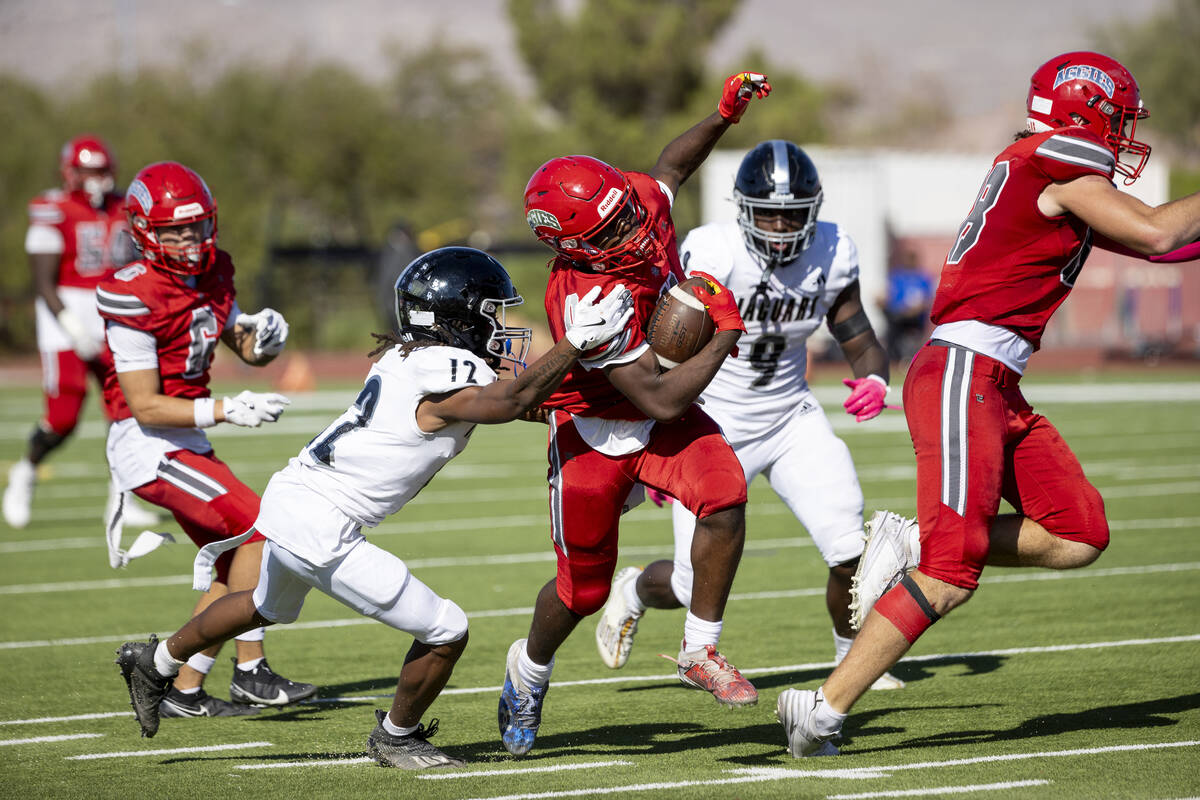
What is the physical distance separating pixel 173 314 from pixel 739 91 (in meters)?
2.35

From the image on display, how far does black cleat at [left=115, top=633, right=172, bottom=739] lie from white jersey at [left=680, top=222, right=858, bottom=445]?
2404 mm

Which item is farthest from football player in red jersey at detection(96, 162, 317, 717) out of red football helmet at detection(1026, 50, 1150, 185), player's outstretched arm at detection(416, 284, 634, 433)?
red football helmet at detection(1026, 50, 1150, 185)

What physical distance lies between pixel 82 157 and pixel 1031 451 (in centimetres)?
771

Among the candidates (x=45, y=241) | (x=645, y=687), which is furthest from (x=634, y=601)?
(x=45, y=241)

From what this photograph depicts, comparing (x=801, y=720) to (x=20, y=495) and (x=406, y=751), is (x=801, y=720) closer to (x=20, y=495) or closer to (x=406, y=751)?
(x=406, y=751)

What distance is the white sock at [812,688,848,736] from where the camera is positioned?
15.3 ft

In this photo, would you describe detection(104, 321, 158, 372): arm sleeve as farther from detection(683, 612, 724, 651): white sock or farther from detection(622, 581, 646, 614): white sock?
detection(683, 612, 724, 651): white sock

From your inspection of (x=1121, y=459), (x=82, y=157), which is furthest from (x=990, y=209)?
(x=1121, y=459)

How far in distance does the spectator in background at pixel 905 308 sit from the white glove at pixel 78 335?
14.7m

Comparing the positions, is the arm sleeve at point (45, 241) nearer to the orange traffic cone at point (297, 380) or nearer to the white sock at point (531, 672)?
the white sock at point (531, 672)

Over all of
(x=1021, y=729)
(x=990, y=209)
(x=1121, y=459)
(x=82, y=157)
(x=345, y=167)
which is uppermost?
(x=990, y=209)

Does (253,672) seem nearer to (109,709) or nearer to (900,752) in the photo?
(109,709)

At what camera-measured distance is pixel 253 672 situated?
5961mm

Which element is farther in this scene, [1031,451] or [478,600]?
[478,600]
